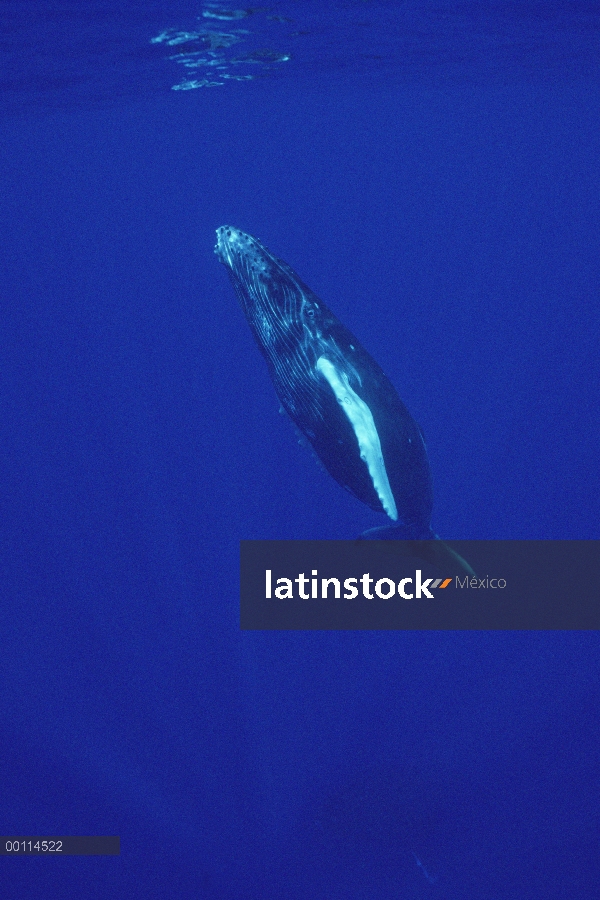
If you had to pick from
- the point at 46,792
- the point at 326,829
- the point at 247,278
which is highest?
the point at 247,278

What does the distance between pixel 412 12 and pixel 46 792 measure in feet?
51.6

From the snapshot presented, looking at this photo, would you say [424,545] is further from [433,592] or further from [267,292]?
[433,592]

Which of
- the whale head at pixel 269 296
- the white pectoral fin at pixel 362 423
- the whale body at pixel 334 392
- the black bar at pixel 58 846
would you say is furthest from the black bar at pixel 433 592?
the white pectoral fin at pixel 362 423

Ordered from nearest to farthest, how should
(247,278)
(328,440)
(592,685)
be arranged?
(328,440) → (247,278) → (592,685)

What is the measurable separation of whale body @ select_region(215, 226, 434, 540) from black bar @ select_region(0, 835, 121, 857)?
8.34 m

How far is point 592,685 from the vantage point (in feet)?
36.8

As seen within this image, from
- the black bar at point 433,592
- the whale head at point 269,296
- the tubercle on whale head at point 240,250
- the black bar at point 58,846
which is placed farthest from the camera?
the black bar at point 433,592

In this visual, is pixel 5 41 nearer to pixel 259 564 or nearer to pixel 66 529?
pixel 66 529

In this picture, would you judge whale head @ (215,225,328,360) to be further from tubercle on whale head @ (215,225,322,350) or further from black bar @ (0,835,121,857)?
black bar @ (0,835,121,857)

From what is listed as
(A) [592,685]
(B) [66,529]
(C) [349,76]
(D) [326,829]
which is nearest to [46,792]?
(D) [326,829]

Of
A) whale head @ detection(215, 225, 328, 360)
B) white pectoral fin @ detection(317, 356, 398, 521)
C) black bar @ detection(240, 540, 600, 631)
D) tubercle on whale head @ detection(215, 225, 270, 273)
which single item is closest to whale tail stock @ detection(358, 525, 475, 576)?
white pectoral fin @ detection(317, 356, 398, 521)

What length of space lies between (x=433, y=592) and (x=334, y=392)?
10636 millimetres

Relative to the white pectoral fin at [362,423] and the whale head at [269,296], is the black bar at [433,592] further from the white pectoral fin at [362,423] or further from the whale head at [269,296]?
the white pectoral fin at [362,423]

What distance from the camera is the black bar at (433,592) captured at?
9.51m
